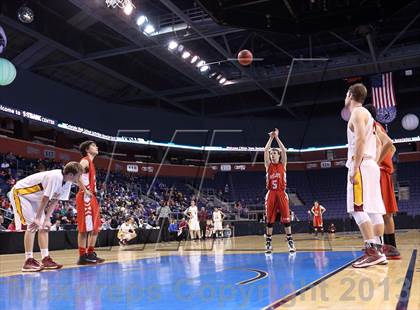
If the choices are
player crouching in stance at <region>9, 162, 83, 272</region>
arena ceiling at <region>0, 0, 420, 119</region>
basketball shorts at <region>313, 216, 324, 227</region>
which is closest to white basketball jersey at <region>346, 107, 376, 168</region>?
player crouching in stance at <region>9, 162, 83, 272</region>

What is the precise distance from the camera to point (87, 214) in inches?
297

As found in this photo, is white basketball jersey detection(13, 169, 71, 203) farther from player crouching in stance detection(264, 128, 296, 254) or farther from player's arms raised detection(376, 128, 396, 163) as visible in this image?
player's arms raised detection(376, 128, 396, 163)

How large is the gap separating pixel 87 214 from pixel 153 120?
25.2 m

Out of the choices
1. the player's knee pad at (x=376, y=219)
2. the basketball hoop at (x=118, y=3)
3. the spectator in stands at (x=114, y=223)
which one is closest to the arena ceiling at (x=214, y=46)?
the basketball hoop at (x=118, y=3)

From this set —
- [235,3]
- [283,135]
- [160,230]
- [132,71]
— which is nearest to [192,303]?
[235,3]

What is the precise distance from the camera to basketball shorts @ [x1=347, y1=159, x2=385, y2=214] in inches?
194

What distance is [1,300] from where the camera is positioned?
3.81 meters

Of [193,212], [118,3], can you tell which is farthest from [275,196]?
[193,212]

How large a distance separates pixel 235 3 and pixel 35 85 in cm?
1359

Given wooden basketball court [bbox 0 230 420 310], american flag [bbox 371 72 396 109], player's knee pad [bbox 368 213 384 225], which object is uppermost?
american flag [bbox 371 72 396 109]

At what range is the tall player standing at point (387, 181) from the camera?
6.12 meters

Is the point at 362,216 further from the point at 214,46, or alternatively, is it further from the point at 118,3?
the point at 214,46

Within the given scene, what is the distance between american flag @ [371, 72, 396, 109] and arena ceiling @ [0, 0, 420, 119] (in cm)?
87

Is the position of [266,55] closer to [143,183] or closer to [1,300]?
[143,183]
